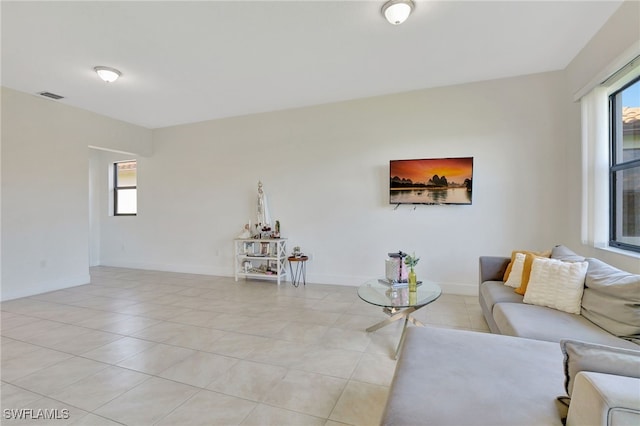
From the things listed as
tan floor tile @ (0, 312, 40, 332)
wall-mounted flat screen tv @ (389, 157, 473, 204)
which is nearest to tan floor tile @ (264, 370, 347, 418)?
wall-mounted flat screen tv @ (389, 157, 473, 204)

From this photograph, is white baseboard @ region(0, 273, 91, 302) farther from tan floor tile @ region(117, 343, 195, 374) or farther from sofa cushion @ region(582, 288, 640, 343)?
sofa cushion @ region(582, 288, 640, 343)

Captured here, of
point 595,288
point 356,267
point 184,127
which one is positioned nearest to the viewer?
point 595,288

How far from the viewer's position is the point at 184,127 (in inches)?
225

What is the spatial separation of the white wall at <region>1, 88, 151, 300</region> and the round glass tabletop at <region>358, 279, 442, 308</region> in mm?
4846

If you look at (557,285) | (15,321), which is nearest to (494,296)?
(557,285)

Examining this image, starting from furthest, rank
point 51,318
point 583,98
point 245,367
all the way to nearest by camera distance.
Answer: point 51,318 → point 583,98 → point 245,367

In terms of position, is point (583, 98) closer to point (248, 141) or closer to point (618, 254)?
point (618, 254)

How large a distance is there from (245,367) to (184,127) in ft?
16.3

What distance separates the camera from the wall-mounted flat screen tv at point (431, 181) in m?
3.88

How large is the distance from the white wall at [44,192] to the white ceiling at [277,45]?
49 cm

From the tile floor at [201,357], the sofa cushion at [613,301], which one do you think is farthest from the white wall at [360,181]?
the sofa cushion at [613,301]

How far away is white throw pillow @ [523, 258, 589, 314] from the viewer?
213 centimetres

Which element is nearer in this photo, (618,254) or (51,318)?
(618,254)

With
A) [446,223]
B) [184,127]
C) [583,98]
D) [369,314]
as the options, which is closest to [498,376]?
[369,314]
